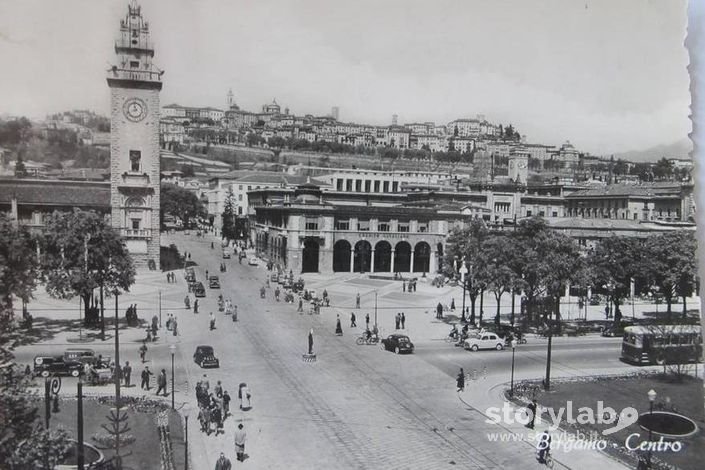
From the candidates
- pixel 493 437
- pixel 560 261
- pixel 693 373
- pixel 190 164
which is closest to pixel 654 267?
pixel 560 261

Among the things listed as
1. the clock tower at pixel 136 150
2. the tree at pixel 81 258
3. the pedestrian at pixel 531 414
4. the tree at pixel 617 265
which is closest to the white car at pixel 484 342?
the tree at pixel 617 265

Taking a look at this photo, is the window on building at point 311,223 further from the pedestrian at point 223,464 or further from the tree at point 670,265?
the pedestrian at point 223,464

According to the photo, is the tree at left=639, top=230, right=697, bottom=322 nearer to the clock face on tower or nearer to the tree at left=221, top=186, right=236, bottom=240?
the clock face on tower

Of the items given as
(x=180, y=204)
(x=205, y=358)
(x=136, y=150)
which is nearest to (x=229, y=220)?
(x=180, y=204)

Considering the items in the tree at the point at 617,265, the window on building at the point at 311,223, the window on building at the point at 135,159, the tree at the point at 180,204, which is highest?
the window on building at the point at 135,159

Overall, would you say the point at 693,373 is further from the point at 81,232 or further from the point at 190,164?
the point at 190,164
